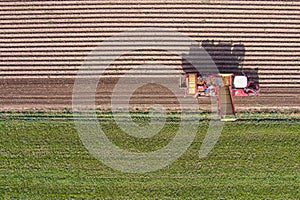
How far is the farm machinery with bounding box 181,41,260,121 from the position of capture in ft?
50.4

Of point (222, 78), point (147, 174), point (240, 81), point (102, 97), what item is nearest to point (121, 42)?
point (102, 97)

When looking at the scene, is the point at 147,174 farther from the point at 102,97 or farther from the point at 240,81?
the point at 240,81

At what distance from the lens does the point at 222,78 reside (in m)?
15.5

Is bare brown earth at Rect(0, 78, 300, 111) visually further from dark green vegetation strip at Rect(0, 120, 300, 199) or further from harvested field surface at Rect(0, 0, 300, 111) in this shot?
dark green vegetation strip at Rect(0, 120, 300, 199)

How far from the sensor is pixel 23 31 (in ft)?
53.6

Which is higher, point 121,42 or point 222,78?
point 121,42

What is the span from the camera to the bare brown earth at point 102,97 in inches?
643

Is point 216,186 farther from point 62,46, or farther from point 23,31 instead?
point 23,31

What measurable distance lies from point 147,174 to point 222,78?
667 centimetres

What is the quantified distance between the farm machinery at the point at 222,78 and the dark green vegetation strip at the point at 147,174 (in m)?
2.21

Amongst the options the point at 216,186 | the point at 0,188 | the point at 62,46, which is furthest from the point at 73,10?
the point at 216,186

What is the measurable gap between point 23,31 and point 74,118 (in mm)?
5660

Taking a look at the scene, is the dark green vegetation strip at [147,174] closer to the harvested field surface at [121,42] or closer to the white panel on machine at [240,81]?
the harvested field surface at [121,42]

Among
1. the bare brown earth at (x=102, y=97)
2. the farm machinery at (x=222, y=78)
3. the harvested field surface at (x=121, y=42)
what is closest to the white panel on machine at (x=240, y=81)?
the farm machinery at (x=222, y=78)
